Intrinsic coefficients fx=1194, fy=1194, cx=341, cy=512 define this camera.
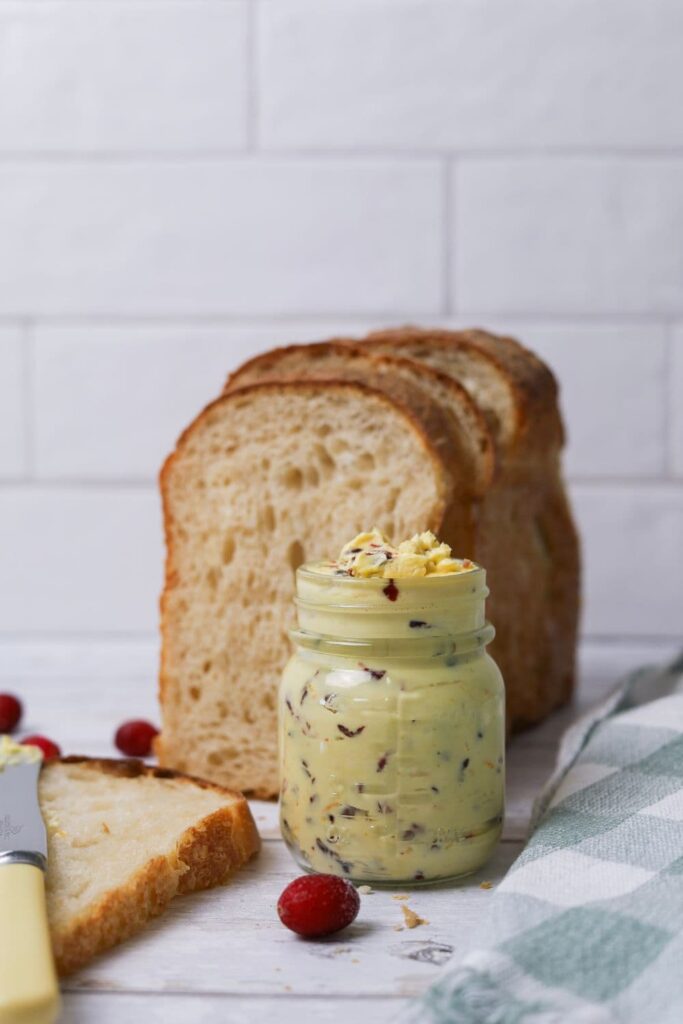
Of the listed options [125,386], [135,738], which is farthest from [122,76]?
[135,738]

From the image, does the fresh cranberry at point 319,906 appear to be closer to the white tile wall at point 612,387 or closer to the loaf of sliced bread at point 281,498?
the loaf of sliced bread at point 281,498

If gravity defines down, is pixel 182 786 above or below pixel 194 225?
below

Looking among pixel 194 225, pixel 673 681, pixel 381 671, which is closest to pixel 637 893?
pixel 381 671

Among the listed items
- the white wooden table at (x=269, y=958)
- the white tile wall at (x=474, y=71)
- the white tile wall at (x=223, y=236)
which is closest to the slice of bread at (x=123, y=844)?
the white wooden table at (x=269, y=958)

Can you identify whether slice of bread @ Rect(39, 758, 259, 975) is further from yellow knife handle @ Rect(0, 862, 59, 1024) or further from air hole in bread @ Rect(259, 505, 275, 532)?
air hole in bread @ Rect(259, 505, 275, 532)

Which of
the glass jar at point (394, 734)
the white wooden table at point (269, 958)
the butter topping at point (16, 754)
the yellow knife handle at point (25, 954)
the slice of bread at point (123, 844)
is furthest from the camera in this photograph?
the butter topping at point (16, 754)

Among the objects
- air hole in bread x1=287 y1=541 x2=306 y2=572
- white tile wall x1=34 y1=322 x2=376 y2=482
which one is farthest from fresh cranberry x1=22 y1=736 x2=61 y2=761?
white tile wall x1=34 y1=322 x2=376 y2=482

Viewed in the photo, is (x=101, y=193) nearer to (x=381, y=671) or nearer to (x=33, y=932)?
(x=381, y=671)
